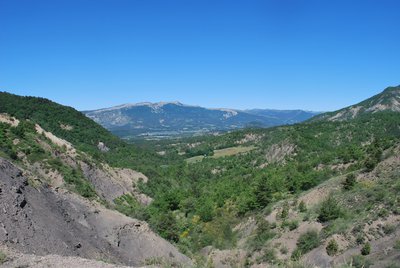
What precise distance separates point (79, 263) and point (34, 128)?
49.7 m

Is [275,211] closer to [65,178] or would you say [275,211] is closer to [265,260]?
[265,260]

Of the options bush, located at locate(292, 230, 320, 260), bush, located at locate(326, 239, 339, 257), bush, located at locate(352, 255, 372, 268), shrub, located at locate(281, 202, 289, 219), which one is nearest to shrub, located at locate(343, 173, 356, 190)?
shrub, located at locate(281, 202, 289, 219)

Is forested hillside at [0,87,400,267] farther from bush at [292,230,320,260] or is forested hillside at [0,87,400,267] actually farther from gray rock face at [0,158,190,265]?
gray rock face at [0,158,190,265]

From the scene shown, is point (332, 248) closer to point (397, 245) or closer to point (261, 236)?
point (397, 245)

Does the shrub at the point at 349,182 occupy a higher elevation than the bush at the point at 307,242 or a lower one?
higher

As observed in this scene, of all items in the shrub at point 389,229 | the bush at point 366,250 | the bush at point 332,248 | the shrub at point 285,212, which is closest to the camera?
the bush at point 366,250

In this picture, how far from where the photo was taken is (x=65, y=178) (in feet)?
151

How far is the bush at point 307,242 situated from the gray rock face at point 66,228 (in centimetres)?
939

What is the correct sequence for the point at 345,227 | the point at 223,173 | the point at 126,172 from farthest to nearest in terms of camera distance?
the point at 223,173, the point at 126,172, the point at 345,227

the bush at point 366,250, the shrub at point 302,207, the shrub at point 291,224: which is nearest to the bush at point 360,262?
the bush at point 366,250

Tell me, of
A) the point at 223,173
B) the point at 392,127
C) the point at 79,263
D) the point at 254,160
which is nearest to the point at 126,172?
the point at 223,173

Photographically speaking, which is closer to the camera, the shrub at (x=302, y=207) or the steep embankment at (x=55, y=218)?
the steep embankment at (x=55, y=218)

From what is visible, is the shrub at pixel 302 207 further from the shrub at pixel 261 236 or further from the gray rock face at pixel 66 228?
the gray rock face at pixel 66 228

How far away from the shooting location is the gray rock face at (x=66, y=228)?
2359 centimetres
